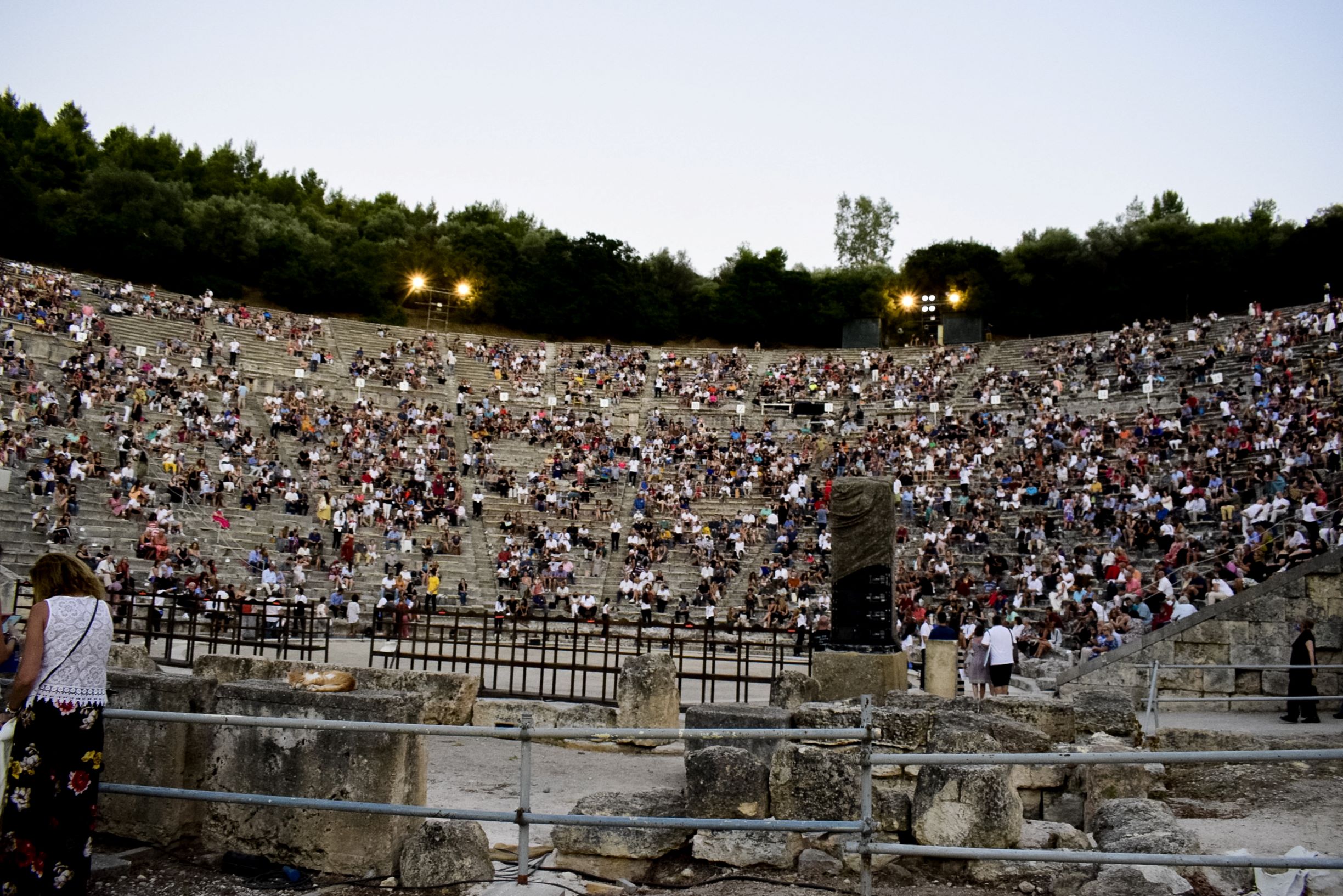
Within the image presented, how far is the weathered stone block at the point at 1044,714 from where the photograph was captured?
10.0 metres

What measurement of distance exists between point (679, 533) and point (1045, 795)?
73.3ft

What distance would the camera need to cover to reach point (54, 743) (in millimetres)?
4566

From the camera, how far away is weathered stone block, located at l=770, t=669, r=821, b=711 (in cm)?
1042

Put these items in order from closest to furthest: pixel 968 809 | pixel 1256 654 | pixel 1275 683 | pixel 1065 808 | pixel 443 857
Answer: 1. pixel 443 857
2. pixel 968 809
3. pixel 1065 808
4. pixel 1275 683
5. pixel 1256 654

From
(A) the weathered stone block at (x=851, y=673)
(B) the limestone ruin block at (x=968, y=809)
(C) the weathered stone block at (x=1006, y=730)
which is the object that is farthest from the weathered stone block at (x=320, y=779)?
(A) the weathered stone block at (x=851, y=673)

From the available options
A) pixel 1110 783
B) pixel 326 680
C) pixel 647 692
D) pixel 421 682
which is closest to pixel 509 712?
pixel 421 682

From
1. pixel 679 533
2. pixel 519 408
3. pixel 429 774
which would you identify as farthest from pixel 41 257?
pixel 429 774

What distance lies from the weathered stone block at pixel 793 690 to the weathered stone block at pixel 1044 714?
1695 millimetres

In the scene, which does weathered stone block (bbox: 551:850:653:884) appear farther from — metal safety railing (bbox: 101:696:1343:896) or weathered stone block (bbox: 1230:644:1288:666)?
weathered stone block (bbox: 1230:644:1288:666)

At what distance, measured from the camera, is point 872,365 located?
4234cm

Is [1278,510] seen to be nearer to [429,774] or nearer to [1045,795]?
[1045,795]

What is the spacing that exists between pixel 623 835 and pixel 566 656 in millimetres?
12854

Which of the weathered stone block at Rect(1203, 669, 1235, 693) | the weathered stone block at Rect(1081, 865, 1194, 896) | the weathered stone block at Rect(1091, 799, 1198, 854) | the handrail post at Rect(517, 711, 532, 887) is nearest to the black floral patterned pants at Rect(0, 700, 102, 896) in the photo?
the handrail post at Rect(517, 711, 532, 887)

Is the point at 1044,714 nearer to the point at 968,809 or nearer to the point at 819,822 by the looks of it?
the point at 968,809
